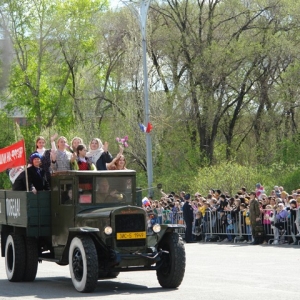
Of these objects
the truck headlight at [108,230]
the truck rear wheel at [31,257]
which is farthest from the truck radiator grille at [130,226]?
the truck rear wheel at [31,257]

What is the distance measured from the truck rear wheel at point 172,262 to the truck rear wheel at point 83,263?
134cm

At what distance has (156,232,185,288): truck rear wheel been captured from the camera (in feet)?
51.0

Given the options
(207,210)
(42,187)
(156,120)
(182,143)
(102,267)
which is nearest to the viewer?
(102,267)

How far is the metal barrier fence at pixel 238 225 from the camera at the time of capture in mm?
27625

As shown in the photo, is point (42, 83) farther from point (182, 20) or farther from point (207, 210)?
point (207, 210)

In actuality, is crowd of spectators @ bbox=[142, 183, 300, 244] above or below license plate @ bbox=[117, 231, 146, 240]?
above

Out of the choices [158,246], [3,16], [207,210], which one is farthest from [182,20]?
[158,246]

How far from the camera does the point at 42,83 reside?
200 feet

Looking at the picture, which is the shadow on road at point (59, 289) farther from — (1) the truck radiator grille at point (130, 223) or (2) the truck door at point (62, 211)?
(1) the truck radiator grille at point (130, 223)

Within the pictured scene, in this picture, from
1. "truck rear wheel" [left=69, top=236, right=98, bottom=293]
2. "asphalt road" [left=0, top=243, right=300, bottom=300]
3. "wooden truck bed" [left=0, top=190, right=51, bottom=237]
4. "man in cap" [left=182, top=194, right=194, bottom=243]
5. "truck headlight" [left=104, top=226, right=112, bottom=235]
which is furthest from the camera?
"man in cap" [left=182, top=194, right=194, bottom=243]

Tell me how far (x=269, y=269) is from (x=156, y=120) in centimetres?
2910

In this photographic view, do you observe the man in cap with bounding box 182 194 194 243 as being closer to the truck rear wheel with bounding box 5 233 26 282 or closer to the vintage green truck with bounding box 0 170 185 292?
the vintage green truck with bounding box 0 170 185 292

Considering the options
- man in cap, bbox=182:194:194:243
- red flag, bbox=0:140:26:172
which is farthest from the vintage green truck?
man in cap, bbox=182:194:194:243

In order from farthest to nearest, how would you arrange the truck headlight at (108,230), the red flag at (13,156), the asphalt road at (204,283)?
the red flag at (13,156)
the truck headlight at (108,230)
the asphalt road at (204,283)
